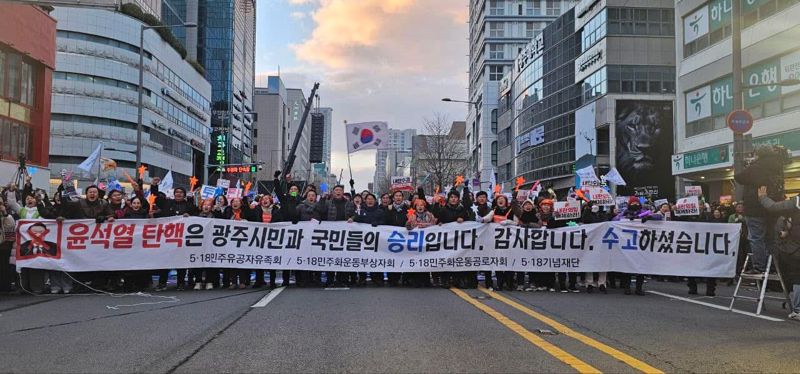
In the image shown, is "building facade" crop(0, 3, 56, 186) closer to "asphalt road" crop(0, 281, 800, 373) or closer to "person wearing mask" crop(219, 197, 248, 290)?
"person wearing mask" crop(219, 197, 248, 290)

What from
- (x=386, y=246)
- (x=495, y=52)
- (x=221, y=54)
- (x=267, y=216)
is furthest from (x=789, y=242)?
(x=221, y=54)

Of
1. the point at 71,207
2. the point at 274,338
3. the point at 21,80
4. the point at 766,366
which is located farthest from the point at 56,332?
the point at 21,80

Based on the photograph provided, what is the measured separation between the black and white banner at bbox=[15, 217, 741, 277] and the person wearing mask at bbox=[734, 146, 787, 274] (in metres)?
2.49

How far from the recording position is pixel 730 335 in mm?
6801

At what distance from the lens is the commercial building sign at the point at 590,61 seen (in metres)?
49.8

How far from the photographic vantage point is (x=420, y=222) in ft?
39.3

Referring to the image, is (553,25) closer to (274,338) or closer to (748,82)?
(748,82)

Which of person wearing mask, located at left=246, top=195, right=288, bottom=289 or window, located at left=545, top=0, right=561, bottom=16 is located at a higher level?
window, located at left=545, top=0, right=561, bottom=16

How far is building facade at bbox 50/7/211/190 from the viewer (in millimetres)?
61156

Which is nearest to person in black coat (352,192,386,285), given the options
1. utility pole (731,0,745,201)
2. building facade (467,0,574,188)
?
utility pole (731,0,745,201)

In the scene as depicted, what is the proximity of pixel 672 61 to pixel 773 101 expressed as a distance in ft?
92.8

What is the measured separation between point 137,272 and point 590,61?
47.9 metres

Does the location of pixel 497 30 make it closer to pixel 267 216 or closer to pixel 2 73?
pixel 2 73

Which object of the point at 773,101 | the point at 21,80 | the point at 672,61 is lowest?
the point at 773,101
